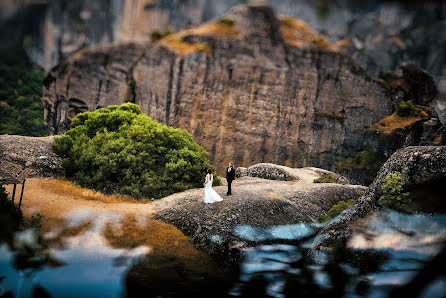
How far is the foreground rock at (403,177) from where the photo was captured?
10.4 meters

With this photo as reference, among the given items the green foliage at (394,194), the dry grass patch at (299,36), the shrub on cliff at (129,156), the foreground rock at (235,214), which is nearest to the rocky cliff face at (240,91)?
the dry grass patch at (299,36)

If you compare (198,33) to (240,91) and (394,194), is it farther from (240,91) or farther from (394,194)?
(394,194)

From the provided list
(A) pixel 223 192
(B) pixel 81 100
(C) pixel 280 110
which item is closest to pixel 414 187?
(A) pixel 223 192

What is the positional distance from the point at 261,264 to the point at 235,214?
339cm

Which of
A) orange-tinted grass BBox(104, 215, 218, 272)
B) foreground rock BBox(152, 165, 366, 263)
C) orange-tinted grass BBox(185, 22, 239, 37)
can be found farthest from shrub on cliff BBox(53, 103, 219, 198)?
orange-tinted grass BBox(185, 22, 239, 37)

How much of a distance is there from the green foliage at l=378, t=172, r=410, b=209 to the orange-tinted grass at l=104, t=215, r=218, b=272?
6.12 metres

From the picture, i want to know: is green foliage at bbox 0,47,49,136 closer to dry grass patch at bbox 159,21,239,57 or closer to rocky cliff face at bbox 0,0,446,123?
rocky cliff face at bbox 0,0,446,123

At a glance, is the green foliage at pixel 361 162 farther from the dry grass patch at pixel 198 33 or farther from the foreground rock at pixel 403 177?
the foreground rock at pixel 403 177

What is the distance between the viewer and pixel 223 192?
1670 centimetres

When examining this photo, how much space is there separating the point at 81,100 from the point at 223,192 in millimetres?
26967

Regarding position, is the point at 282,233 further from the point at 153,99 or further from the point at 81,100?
the point at 81,100

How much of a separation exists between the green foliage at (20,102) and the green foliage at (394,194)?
25.3m

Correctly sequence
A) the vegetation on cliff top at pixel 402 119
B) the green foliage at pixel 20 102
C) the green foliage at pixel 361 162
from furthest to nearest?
the green foliage at pixel 361 162 → the vegetation on cliff top at pixel 402 119 → the green foliage at pixel 20 102

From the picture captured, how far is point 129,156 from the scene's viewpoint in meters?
18.4
